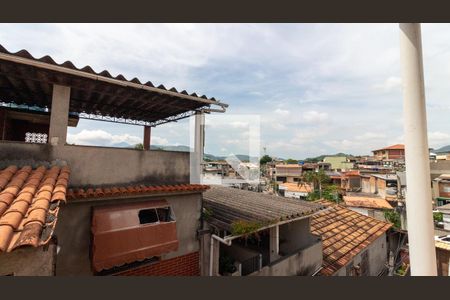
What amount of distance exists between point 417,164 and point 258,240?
10514 millimetres

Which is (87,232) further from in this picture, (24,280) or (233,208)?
(233,208)

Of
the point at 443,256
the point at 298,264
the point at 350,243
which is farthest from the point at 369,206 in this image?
the point at 298,264

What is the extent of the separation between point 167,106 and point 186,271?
5.96 m

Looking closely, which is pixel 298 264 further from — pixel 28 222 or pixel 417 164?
pixel 28 222

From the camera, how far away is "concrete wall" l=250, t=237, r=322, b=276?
9.29m

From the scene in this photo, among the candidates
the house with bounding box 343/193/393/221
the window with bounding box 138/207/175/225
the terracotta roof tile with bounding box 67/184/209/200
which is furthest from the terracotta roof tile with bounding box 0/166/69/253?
the house with bounding box 343/193/393/221

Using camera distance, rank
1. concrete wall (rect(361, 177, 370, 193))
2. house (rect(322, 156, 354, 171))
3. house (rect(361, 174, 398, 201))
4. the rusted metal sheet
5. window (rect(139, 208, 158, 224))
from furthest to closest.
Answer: house (rect(322, 156, 354, 171)) → concrete wall (rect(361, 177, 370, 193)) → house (rect(361, 174, 398, 201)) → window (rect(139, 208, 158, 224)) → the rusted metal sheet

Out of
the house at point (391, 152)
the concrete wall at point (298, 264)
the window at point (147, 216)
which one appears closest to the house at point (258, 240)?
the concrete wall at point (298, 264)

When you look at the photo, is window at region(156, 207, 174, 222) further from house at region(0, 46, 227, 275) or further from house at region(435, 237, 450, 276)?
house at region(435, 237, 450, 276)

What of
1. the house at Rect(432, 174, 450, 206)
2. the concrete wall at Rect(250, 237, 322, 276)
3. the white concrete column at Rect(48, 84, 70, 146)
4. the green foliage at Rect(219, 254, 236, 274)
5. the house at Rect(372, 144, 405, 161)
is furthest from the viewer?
the house at Rect(372, 144, 405, 161)

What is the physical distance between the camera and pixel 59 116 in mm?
6188

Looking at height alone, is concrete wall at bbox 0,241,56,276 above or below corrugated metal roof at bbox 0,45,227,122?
below

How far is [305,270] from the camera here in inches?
431

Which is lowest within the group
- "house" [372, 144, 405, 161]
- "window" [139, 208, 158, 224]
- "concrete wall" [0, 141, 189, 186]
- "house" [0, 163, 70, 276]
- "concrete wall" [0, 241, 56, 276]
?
"window" [139, 208, 158, 224]
